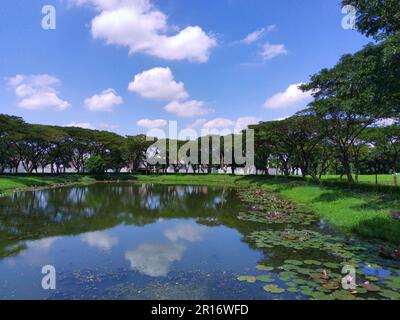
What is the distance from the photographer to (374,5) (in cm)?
1054

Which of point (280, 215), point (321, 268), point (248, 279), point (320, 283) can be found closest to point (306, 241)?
point (321, 268)

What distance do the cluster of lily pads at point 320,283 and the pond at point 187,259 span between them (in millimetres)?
26

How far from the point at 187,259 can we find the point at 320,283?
174 inches

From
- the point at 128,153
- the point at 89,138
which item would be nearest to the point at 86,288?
the point at 89,138

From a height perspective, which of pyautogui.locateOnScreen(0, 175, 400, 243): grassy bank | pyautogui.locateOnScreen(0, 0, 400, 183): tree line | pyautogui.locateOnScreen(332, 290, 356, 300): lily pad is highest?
pyautogui.locateOnScreen(0, 0, 400, 183): tree line

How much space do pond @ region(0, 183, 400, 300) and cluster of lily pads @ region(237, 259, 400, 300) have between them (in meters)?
0.03

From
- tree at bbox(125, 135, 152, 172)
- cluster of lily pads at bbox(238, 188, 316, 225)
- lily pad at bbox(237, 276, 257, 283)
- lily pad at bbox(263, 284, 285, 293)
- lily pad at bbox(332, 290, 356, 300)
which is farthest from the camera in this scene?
tree at bbox(125, 135, 152, 172)

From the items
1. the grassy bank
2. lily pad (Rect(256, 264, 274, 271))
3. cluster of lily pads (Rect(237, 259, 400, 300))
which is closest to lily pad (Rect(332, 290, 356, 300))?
cluster of lily pads (Rect(237, 259, 400, 300))

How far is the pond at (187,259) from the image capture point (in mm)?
7656

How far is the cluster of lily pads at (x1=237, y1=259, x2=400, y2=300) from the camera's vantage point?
7230mm

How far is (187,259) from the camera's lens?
1055 centimetres

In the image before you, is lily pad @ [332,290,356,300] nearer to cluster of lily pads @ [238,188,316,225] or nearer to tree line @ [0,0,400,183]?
tree line @ [0,0,400,183]
